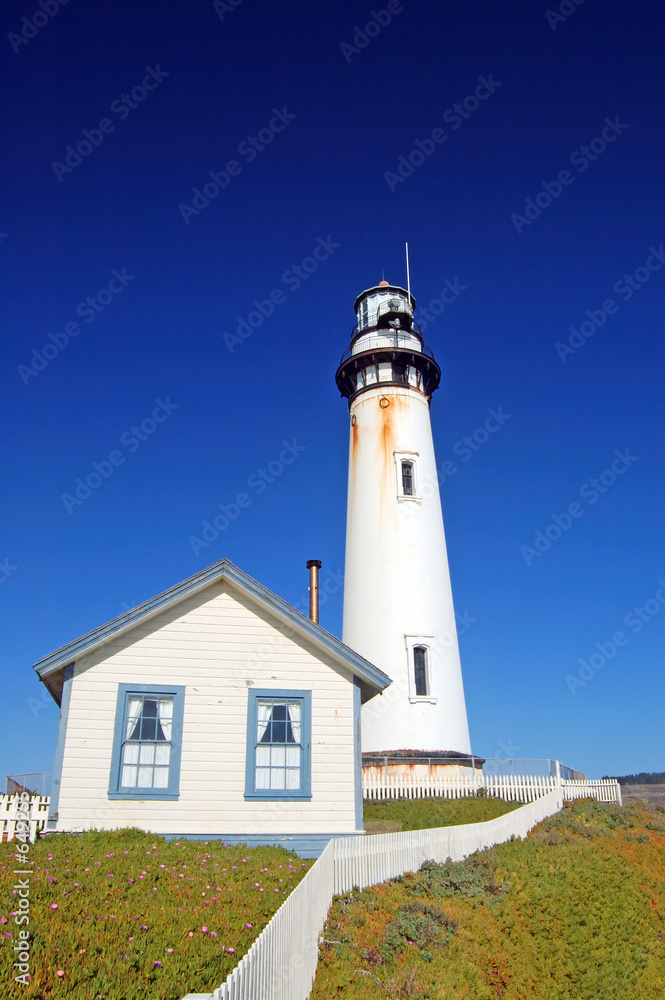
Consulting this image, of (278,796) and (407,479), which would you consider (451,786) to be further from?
(278,796)

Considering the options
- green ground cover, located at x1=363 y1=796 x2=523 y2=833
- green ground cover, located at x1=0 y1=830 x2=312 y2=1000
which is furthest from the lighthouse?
green ground cover, located at x1=0 y1=830 x2=312 y2=1000

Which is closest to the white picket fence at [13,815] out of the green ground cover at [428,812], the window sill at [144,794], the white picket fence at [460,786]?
the window sill at [144,794]

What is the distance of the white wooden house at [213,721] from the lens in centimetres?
1322

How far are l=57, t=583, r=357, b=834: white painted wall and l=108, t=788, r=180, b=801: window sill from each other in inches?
3.7

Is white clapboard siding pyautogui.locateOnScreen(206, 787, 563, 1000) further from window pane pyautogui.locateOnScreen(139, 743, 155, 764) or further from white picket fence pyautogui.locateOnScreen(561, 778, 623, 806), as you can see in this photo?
white picket fence pyautogui.locateOnScreen(561, 778, 623, 806)

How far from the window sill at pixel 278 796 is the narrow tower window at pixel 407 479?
16080 mm

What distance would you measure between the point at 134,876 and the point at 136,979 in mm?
3175

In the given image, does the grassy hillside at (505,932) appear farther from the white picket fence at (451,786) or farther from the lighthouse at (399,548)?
the lighthouse at (399,548)

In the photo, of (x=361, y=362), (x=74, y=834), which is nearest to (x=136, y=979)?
(x=74, y=834)

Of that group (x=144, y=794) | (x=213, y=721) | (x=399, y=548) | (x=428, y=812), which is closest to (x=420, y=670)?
(x=399, y=548)

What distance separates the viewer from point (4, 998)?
19.1 ft

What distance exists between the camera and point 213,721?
13820mm

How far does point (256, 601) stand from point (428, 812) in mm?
10406

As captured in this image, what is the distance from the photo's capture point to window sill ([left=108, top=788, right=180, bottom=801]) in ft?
43.0
